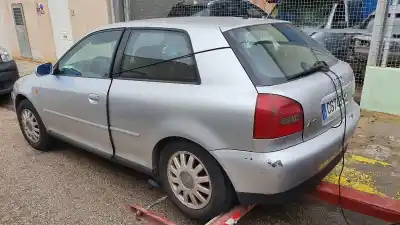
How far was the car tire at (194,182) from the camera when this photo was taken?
8.30 feet

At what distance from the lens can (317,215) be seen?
9.69 ft

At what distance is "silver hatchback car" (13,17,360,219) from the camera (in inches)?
90.3

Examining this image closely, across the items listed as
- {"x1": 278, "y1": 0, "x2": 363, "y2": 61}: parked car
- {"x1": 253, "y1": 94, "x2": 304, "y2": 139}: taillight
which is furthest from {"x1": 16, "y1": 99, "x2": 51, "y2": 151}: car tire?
{"x1": 278, "y1": 0, "x2": 363, "y2": 61}: parked car

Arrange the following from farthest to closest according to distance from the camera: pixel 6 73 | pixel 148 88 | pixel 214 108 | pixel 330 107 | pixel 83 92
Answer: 1. pixel 6 73
2. pixel 83 92
3. pixel 148 88
4. pixel 330 107
5. pixel 214 108

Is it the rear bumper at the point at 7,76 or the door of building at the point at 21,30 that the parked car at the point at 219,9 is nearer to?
the rear bumper at the point at 7,76

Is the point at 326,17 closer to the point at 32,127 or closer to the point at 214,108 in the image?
the point at 214,108

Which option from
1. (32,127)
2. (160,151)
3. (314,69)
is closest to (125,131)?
(160,151)

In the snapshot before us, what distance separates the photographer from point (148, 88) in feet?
9.30

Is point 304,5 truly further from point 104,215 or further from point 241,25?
point 104,215

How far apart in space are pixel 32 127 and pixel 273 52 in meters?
3.19

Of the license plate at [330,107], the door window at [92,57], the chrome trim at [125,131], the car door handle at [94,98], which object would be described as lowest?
the chrome trim at [125,131]

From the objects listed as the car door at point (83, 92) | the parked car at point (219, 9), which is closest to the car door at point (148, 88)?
the car door at point (83, 92)

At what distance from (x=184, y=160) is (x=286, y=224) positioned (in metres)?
0.98

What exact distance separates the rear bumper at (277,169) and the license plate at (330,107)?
134mm
